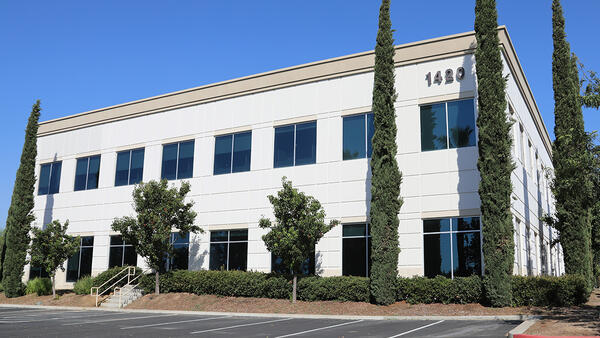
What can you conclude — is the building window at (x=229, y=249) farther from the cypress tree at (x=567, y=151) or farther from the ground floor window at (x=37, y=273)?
the cypress tree at (x=567, y=151)

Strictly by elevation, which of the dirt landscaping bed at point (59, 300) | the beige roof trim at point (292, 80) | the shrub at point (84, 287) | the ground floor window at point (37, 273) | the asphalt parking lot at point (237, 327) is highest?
the beige roof trim at point (292, 80)

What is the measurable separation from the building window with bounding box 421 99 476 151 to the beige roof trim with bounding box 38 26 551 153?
247 cm

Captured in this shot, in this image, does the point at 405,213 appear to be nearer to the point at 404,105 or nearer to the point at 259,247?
the point at 404,105

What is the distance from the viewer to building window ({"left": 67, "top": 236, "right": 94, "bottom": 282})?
32.2 m

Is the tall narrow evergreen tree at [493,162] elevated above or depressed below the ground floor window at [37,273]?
above

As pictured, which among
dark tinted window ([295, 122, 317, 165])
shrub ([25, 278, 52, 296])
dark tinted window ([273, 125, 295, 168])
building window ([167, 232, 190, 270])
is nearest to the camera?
dark tinted window ([295, 122, 317, 165])

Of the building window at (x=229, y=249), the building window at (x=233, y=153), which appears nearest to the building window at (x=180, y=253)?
the building window at (x=229, y=249)

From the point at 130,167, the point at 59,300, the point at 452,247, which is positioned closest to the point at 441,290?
the point at 452,247

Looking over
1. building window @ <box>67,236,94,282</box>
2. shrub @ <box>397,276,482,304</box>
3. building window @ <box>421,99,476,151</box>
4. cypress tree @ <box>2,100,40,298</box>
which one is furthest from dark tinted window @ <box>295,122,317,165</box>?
cypress tree @ <box>2,100,40,298</box>

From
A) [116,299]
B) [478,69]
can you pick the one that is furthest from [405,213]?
[116,299]

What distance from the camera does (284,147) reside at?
27062 mm

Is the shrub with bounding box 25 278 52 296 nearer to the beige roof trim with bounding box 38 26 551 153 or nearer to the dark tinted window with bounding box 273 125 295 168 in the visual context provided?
the beige roof trim with bounding box 38 26 551 153

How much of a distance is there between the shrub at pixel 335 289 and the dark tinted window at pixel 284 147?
6779mm

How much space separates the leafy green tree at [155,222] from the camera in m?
25.0
